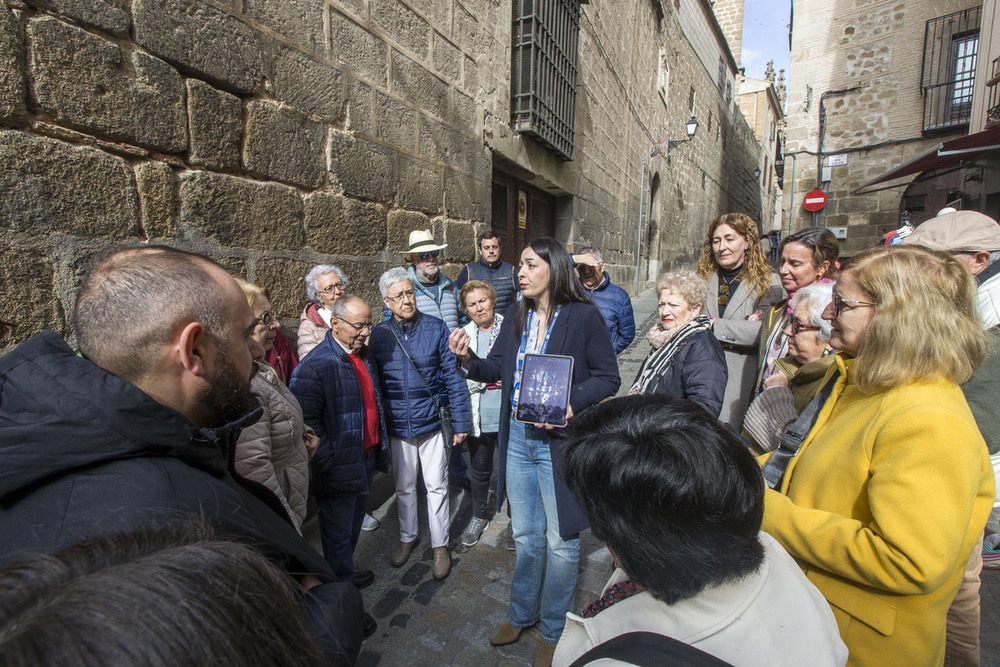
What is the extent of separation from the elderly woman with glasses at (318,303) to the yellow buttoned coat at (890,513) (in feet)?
7.90

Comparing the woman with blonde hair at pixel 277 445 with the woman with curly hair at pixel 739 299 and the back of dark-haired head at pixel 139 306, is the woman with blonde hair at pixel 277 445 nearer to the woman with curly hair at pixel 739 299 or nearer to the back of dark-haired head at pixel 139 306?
the back of dark-haired head at pixel 139 306

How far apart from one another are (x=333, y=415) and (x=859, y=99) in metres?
16.1

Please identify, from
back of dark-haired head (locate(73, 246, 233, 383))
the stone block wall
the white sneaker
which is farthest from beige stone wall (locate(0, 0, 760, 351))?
the white sneaker

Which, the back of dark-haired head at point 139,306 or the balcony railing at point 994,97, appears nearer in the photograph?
the back of dark-haired head at point 139,306

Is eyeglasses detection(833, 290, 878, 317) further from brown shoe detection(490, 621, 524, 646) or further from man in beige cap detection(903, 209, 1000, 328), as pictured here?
brown shoe detection(490, 621, 524, 646)

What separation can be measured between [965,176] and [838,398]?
485 inches

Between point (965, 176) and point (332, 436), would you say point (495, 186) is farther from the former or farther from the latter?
point (965, 176)

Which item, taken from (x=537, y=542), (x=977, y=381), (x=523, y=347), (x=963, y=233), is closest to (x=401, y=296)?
(x=523, y=347)

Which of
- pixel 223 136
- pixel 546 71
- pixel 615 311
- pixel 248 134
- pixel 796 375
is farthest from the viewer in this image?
pixel 546 71

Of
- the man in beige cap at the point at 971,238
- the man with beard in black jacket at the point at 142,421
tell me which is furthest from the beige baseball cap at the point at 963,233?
the man with beard in black jacket at the point at 142,421

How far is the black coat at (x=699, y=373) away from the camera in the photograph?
2002mm

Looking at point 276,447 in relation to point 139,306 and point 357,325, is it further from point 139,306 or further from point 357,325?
point 139,306

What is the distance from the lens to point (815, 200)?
42.0ft

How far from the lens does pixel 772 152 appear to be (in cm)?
3447
